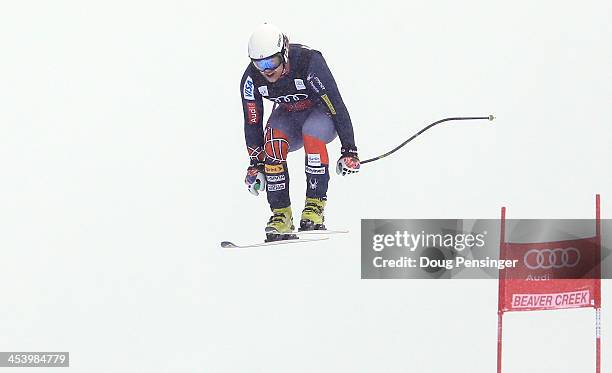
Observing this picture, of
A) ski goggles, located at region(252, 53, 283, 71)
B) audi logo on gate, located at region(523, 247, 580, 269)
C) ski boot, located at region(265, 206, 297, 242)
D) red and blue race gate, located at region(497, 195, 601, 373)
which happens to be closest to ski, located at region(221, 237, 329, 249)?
ski boot, located at region(265, 206, 297, 242)

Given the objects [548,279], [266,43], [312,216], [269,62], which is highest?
[266,43]

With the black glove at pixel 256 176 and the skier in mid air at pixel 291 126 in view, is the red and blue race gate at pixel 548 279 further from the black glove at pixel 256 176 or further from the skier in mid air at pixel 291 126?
the black glove at pixel 256 176

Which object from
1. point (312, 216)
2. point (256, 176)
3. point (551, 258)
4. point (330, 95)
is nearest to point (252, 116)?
point (256, 176)

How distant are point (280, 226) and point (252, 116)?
1214 millimetres

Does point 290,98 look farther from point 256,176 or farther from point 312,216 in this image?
point 312,216

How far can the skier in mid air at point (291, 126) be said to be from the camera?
11.9m

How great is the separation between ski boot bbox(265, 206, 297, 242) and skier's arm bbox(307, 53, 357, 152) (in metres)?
0.99

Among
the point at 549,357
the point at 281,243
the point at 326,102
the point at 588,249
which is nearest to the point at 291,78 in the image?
the point at 326,102

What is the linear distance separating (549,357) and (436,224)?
2.09 metres

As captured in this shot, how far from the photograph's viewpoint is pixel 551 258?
38.4 feet

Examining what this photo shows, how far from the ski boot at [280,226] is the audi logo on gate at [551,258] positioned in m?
2.46

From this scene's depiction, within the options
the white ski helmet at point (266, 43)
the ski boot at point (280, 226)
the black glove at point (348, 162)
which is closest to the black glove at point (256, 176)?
the ski boot at point (280, 226)

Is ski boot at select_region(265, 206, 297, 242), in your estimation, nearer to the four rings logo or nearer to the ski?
the ski

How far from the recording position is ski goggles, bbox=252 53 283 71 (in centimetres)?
1157
